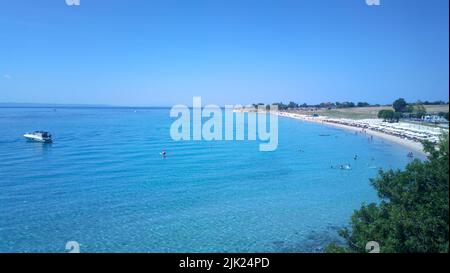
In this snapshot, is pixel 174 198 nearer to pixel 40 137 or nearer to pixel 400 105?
pixel 40 137

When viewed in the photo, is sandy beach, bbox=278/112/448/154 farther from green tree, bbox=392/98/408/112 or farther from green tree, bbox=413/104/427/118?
green tree, bbox=392/98/408/112

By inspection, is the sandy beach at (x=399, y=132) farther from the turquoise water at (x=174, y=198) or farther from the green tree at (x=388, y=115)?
the turquoise water at (x=174, y=198)

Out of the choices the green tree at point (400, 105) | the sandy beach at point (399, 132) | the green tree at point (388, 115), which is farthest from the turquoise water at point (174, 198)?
the green tree at point (388, 115)

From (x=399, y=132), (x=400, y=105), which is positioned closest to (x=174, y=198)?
(x=400, y=105)

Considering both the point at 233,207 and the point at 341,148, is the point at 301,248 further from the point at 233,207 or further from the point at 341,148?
the point at 341,148

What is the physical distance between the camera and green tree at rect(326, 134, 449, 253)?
729cm

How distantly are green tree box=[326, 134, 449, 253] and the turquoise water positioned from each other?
542 cm

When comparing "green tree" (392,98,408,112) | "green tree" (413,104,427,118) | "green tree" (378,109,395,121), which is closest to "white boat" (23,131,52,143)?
"green tree" (413,104,427,118)

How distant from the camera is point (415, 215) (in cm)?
810

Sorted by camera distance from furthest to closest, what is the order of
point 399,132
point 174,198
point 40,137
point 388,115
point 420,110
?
point 388,115
point 399,132
point 40,137
point 420,110
point 174,198

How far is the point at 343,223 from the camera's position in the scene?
701 inches

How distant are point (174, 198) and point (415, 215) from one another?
53.4 feet
